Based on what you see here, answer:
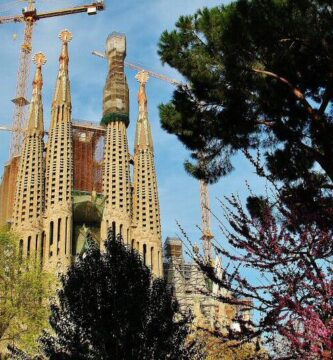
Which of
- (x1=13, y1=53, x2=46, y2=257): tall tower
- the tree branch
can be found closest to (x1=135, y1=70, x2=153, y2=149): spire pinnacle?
(x1=13, y1=53, x2=46, y2=257): tall tower

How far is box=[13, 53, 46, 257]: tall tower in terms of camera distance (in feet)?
106

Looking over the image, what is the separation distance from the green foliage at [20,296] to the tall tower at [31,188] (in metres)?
13.3

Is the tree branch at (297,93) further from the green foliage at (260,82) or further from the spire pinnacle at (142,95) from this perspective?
the spire pinnacle at (142,95)

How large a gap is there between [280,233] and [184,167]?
3211 mm

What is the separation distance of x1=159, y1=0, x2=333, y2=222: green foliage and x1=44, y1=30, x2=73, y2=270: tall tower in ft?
75.3

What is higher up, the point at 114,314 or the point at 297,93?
the point at 297,93

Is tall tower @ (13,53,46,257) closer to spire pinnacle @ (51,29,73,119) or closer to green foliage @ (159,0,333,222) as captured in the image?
spire pinnacle @ (51,29,73,119)

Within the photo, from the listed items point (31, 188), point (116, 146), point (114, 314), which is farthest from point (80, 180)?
point (114, 314)

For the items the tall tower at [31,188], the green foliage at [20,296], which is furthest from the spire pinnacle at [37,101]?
the green foliage at [20,296]

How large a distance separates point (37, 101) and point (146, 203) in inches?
361

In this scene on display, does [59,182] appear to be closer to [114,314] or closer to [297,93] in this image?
[114,314]

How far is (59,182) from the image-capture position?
34.0 meters

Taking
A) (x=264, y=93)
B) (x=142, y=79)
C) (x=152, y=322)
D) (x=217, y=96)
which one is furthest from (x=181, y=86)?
A: (x=142, y=79)

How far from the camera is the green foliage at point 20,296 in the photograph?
1638cm
